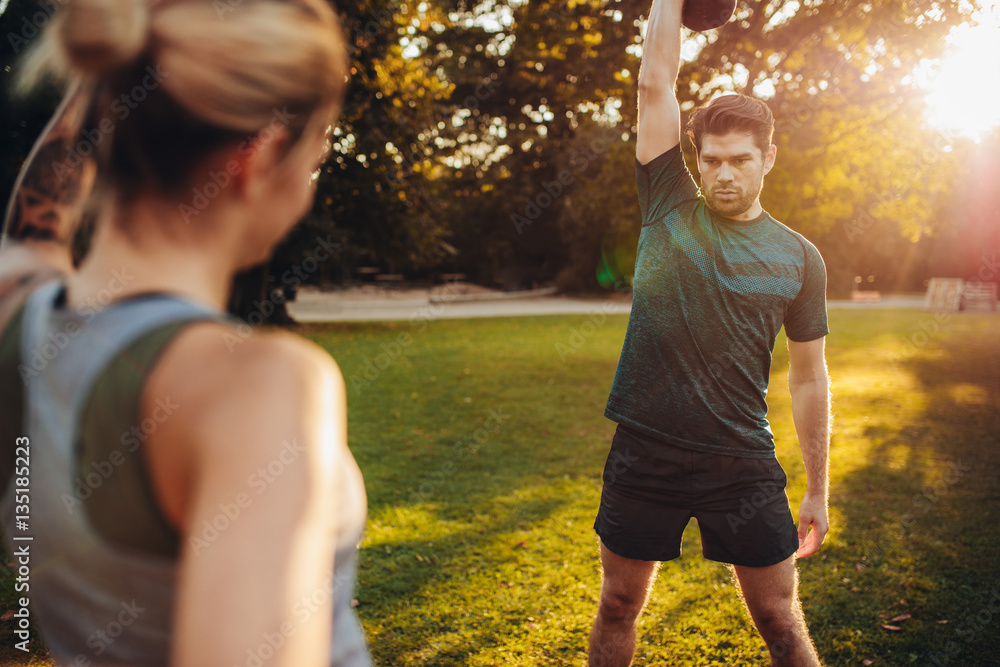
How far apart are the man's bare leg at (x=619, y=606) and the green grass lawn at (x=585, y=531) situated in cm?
124

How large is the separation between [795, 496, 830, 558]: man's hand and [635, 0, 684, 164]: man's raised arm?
1519 millimetres

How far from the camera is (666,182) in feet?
8.30

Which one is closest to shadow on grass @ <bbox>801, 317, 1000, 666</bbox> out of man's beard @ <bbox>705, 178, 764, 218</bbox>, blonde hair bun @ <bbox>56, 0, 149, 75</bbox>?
man's beard @ <bbox>705, 178, 764, 218</bbox>

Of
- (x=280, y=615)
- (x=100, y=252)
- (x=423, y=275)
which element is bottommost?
(x=423, y=275)

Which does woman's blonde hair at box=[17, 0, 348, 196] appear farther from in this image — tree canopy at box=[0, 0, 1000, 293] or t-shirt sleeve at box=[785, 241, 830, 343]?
tree canopy at box=[0, 0, 1000, 293]

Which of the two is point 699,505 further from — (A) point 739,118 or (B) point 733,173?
(A) point 739,118

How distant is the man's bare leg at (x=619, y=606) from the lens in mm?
2465

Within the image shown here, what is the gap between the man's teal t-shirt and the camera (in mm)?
2402

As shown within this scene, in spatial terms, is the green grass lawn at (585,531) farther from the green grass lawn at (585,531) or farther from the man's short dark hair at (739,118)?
the man's short dark hair at (739,118)

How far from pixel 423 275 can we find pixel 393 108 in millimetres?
16665

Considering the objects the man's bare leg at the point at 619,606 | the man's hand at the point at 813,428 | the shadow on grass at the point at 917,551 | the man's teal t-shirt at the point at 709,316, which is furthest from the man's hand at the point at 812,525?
the shadow on grass at the point at 917,551

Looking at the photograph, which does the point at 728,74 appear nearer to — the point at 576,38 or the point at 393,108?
the point at 576,38

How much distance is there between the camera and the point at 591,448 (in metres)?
7.67

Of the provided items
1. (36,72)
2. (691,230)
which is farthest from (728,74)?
(36,72)
